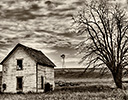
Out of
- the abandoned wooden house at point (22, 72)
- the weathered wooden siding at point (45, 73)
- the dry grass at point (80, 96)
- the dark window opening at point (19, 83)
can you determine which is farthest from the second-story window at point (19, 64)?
the dry grass at point (80, 96)

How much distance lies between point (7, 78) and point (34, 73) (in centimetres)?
416

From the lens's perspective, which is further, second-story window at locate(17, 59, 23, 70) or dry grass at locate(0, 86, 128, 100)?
second-story window at locate(17, 59, 23, 70)

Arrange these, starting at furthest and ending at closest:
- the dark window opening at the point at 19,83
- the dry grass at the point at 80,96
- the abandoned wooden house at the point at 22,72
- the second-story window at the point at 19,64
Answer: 1. the second-story window at the point at 19,64
2. the dark window opening at the point at 19,83
3. the abandoned wooden house at the point at 22,72
4. the dry grass at the point at 80,96

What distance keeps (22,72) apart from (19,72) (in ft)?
1.44

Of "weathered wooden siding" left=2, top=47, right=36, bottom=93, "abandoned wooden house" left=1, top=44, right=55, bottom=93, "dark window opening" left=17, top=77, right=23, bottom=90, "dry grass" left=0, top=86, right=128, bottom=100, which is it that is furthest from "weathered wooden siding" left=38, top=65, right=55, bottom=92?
"dry grass" left=0, top=86, right=128, bottom=100

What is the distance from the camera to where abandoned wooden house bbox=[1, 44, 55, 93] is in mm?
29328

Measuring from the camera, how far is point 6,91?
30344 mm

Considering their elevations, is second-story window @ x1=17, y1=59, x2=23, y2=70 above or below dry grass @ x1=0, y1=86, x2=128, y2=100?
above

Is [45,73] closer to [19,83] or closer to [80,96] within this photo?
[19,83]

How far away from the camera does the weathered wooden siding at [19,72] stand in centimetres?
2933

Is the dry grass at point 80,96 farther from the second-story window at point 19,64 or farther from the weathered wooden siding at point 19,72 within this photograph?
the second-story window at point 19,64

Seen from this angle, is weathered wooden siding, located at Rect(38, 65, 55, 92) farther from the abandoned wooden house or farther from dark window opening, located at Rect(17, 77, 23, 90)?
dark window opening, located at Rect(17, 77, 23, 90)

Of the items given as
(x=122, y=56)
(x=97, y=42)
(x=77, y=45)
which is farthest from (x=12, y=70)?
(x=122, y=56)

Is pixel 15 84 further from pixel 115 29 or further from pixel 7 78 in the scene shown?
pixel 115 29
